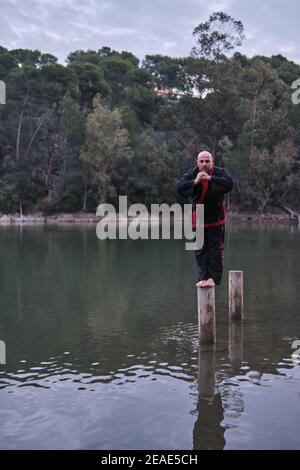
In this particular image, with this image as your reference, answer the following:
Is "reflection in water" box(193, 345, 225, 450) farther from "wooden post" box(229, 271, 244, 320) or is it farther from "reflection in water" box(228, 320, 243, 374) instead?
"wooden post" box(229, 271, 244, 320)

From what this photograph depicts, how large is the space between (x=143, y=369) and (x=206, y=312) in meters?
1.39

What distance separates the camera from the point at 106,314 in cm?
1270

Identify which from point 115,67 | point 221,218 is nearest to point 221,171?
point 221,218

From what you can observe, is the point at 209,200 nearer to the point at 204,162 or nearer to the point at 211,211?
the point at 211,211

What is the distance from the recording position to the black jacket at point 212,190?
8.70 meters

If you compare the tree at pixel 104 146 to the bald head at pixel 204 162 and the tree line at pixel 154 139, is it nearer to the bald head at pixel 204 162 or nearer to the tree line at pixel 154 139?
the tree line at pixel 154 139

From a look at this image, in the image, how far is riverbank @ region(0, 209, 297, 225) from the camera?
63781 mm

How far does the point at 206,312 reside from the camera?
362 inches

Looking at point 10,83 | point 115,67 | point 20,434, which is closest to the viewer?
point 20,434

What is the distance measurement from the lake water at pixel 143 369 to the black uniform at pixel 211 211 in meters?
1.39

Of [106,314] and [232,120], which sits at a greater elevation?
[232,120]

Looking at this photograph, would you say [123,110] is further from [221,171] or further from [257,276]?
[221,171]

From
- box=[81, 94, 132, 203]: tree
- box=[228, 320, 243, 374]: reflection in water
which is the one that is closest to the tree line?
box=[81, 94, 132, 203]: tree
